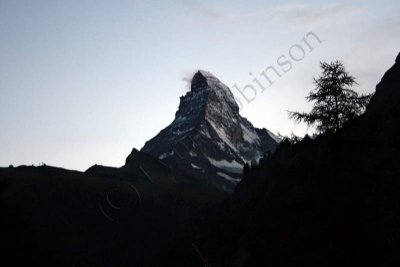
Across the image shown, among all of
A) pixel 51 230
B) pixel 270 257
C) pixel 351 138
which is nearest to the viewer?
pixel 270 257

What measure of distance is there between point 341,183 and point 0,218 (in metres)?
19.0

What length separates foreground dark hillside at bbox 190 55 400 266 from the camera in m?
22.5

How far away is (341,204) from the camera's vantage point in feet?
84.4

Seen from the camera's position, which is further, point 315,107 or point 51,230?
point 51,230

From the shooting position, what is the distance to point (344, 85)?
33.0 meters

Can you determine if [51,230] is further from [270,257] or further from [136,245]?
[270,257]

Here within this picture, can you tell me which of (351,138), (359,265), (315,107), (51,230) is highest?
(51,230)

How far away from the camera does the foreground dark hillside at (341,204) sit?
22.5m

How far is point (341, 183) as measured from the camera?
2716cm

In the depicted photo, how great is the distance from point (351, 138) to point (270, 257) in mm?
9049

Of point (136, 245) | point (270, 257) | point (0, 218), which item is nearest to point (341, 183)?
point (270, 257)

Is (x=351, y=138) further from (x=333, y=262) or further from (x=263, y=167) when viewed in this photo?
(x=263, y=167)

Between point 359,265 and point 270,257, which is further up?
point 270,257

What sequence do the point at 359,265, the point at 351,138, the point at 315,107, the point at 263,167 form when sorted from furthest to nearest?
the point at 263,167 < the point at 315,107 < the point at 351,138 < the point at 359,265
